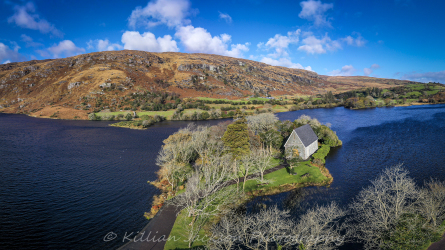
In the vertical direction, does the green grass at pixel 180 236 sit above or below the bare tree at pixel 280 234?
below

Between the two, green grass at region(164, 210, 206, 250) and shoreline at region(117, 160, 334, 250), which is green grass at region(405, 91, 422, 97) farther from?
green grass at region(164, 210, 206, 250)

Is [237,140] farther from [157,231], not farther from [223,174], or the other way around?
[157,231]

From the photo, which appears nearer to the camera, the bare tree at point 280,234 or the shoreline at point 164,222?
the bare tree at point 280,234

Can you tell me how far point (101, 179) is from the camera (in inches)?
1596

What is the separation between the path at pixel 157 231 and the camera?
2300 cm

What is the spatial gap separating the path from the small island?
0.97 meters

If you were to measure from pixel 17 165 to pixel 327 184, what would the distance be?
72848 mm

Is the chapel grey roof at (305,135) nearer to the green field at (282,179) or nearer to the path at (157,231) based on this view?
the green field at (282,179)

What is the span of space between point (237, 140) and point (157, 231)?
21.9 m

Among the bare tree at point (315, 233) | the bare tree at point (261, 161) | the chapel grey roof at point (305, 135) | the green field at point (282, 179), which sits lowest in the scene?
the green field at point (282, 179)

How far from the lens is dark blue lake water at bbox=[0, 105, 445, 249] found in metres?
26.6

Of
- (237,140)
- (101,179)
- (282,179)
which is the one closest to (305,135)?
(282,179)

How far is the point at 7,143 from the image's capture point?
214 ft

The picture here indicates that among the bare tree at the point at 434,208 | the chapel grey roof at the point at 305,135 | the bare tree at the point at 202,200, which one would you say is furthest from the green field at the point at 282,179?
the bare tree at the point at 434,208
